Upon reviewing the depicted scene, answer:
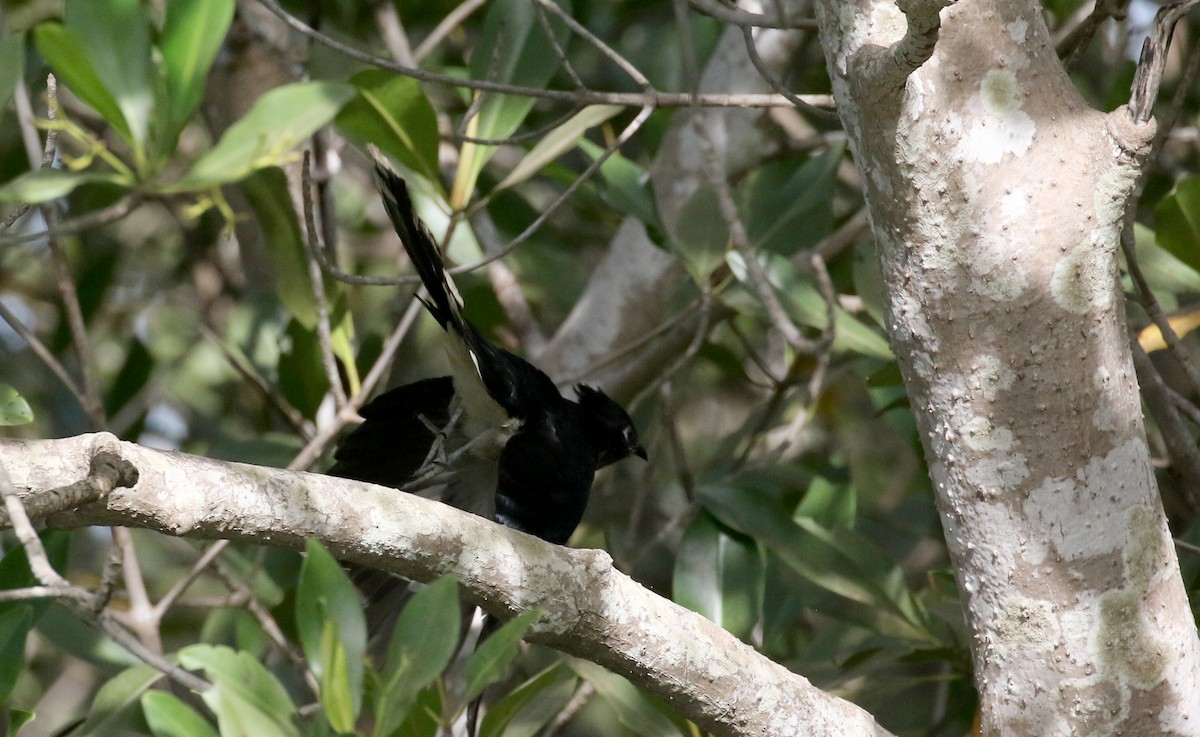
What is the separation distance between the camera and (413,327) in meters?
3.42

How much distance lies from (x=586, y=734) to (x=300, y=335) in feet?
5.03

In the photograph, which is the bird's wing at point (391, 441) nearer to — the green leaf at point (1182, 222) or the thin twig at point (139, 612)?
the thin twig at point (139, 612)

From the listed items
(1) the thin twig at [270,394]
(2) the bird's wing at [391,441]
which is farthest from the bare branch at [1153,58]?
(1) the thin twig at [270,394]

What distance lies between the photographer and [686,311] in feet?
9.16

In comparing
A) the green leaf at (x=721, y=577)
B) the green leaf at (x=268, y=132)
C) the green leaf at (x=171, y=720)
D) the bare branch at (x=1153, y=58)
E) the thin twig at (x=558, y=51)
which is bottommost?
the green leaf at (x=721, y=577)

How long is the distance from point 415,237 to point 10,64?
1066 mm

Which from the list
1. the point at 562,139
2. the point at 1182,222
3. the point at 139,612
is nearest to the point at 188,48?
the point at 562,139

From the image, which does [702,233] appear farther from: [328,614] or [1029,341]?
[328,614]

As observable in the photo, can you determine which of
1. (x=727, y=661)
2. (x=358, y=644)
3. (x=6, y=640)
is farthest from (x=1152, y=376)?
(x=6, y=640)

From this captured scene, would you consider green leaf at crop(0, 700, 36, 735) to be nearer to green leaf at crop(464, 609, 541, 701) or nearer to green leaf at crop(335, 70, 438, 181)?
green leaf at crop(464, 609, 541, 701)

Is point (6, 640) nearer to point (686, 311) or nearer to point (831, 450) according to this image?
point (686, 311)

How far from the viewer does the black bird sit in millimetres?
2557

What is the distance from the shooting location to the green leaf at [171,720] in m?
1.21

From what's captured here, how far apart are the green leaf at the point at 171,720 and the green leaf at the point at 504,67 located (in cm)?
131
